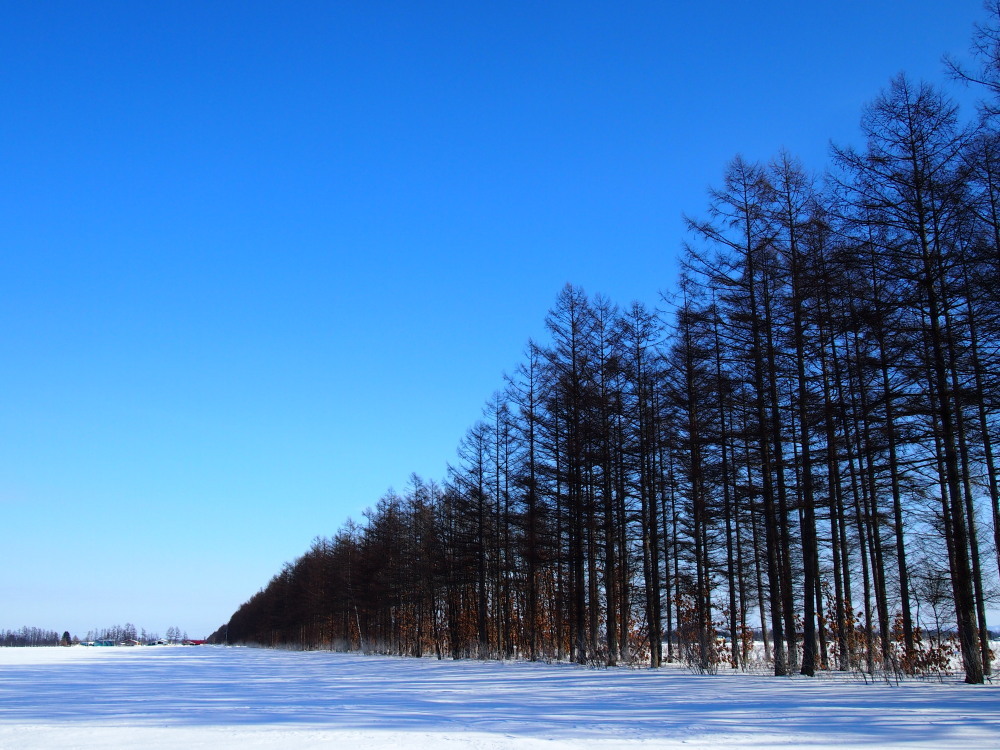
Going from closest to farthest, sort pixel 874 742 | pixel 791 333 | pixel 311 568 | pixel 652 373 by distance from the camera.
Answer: pixel 874 742, pixel 791 333, pixel 652 373, pixel 311 568

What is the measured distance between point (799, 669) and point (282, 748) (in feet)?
51.1

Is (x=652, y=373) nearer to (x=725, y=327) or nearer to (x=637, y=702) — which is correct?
(x=725, y=327)

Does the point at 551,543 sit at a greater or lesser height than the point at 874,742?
greater

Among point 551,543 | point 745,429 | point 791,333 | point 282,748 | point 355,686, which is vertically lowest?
point 355,686

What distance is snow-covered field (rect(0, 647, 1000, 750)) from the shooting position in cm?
833

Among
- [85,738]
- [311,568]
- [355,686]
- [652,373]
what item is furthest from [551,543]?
[311,568]

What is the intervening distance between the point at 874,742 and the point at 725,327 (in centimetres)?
1350

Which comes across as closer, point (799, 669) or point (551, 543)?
point (799, 669)

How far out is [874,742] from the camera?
7.89m

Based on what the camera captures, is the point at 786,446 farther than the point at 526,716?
Yes

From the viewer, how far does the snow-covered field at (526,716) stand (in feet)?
27.3

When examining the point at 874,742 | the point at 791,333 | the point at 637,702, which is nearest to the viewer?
the point at 874,742

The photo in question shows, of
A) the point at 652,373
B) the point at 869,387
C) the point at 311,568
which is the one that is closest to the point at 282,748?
the point at 869,387

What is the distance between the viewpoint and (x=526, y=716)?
418 inches
